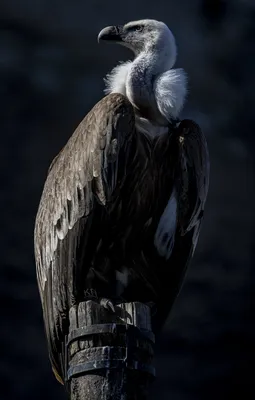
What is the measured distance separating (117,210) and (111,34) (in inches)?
61.5

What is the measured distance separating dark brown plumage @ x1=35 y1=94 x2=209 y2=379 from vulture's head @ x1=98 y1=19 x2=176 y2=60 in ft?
2.12

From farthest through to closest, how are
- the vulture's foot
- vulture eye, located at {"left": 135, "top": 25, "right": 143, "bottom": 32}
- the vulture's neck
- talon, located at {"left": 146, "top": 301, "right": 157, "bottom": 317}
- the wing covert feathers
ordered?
vulture eye, located at {"left": 135, "top": 25, "right": 143, "bottom": 32} → the vulture's neck → talon, located at {"left": 146, "top": 301, "right": 157, "bottom": 317} → the wing covert feathers → the vulture's foot

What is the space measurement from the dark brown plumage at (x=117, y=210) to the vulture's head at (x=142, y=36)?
65 cm

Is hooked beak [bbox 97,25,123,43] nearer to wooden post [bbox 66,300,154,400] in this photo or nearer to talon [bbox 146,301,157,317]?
talon [bbox 146,301,157,317]

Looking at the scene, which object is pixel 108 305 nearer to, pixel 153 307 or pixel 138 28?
pixel 153 307

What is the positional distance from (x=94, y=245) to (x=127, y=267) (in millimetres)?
402

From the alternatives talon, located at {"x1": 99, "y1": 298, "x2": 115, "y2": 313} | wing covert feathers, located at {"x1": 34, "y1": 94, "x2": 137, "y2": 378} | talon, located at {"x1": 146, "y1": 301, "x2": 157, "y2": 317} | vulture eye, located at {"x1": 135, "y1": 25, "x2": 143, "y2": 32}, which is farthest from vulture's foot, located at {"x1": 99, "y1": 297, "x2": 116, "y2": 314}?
vulture eye, located at {"x1": 135, "y1": 25, "x2": 143, "y2": 32}

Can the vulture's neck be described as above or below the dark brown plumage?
above

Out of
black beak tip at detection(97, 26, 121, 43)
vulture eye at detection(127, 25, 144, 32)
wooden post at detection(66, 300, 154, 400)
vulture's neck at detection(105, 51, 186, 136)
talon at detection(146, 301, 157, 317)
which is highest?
vulture eye at detection(127, 25, 144, 32)

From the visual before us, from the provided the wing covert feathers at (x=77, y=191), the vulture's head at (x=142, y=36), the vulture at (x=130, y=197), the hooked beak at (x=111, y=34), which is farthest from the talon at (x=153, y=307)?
the hooked beak at (x=111, y=34)

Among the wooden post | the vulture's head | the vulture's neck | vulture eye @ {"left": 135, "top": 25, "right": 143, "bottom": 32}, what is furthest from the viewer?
vulture eye @ {"left": 135, "top": 25, "right": 143, "bottom": 32}

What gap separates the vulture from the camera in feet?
18.5

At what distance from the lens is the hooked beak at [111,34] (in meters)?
6.68

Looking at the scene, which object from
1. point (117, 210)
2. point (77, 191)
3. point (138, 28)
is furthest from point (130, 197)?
point (138, 28)
